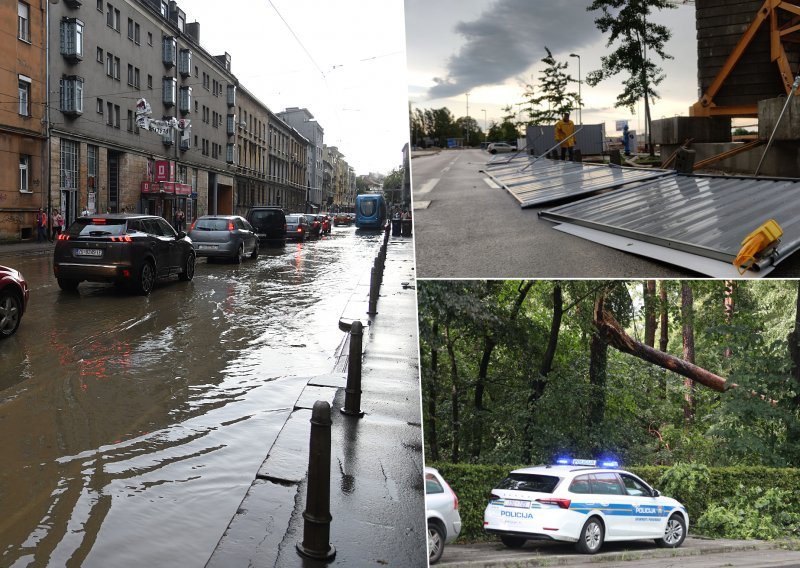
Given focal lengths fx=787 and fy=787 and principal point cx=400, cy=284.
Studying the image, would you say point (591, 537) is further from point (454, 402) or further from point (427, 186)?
point (427, 186)

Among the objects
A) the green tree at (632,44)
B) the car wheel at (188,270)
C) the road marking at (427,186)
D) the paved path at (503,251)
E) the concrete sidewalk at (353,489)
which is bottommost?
the concrete sidewalk at (353,489)

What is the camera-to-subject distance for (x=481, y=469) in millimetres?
2754

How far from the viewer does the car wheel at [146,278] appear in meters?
15.2

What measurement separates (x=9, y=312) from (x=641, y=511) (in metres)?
9.35

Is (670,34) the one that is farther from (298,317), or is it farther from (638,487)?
(298,317)

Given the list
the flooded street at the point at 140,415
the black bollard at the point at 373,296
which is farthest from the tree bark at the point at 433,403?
the black bollard at the point at 373,296

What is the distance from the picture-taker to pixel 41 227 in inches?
1297

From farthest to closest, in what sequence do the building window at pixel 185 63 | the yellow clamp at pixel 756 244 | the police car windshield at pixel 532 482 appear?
1. the building window at pixel 185 63
2. the police car windshield at pixel 532 482
3. the yellow clamp at pixel 756 244

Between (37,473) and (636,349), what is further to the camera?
(37,473)

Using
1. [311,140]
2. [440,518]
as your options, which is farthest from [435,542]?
[311,140]

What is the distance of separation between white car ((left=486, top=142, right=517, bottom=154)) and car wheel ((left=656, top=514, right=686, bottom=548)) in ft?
5.85

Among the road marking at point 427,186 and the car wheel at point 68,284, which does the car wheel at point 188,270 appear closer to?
the car wheel at point 68,284

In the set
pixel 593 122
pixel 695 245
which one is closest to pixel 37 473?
pixel 593 122

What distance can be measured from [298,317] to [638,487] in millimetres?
10268
